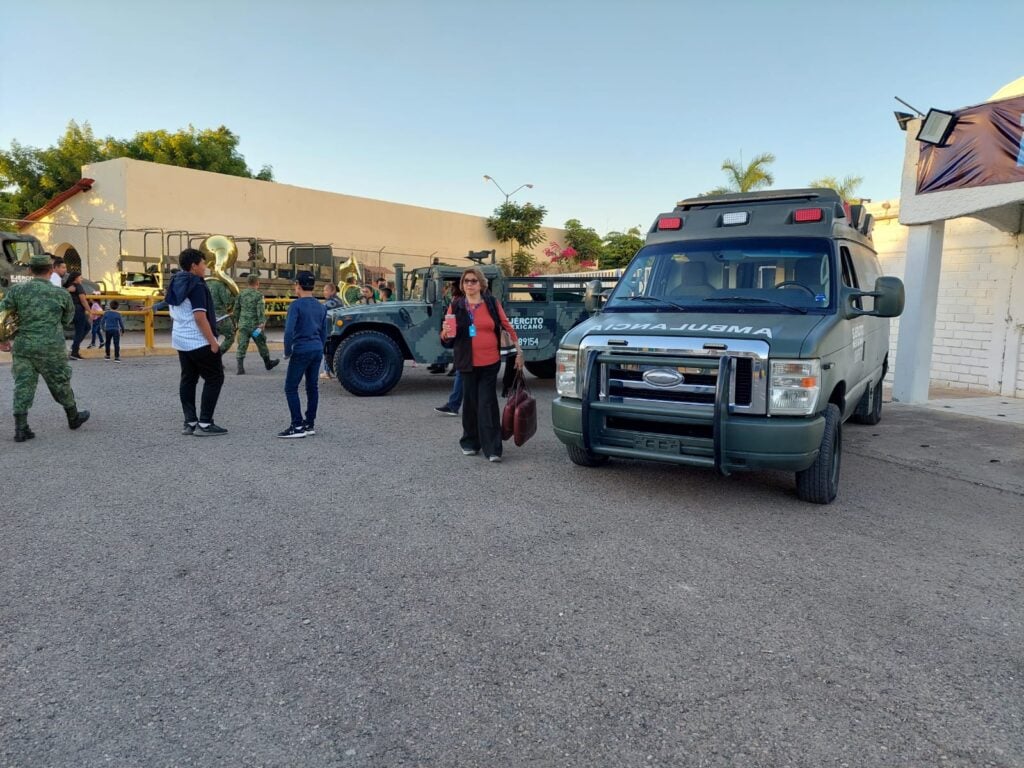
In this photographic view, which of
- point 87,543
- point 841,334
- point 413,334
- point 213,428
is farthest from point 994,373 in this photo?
point 87,543

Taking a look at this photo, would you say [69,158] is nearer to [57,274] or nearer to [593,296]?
[57,274]

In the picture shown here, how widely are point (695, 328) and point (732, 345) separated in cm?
33

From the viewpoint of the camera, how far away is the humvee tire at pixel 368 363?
9734 millimetres

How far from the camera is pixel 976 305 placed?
11.4 metres

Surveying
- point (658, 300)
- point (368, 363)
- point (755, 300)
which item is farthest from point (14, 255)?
point (755, 300)

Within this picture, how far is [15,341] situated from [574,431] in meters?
5.22

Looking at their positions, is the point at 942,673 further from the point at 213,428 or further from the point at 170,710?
the point at 213,428

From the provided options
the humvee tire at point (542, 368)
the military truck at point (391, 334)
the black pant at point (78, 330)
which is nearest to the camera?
the military truck at point (391, 334)

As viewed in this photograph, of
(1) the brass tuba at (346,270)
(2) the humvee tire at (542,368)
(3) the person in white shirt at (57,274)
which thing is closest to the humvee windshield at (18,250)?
(3) the person in white shirt at (57,274)

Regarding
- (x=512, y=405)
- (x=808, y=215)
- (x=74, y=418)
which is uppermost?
(x=808, y=215)

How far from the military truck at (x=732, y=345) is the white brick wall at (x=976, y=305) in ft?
21.1

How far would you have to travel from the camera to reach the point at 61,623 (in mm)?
3008

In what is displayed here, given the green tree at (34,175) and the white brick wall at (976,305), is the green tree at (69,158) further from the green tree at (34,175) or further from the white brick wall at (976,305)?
the white brick wall at (976,305)

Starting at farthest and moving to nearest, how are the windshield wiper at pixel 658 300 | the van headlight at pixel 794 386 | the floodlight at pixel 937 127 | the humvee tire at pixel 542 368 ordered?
the humvee tire at pixel 542 368
the floodlight at pixel 937 127
the windshield wiper at pixel 658 300
the van headlight at pixel 794 386
